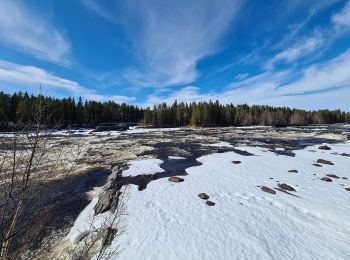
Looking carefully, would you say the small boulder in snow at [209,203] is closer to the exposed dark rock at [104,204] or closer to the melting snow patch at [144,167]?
the exposed dark rock at [104,204]

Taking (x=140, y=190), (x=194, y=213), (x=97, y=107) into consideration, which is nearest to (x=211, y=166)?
(x=140, y=190)

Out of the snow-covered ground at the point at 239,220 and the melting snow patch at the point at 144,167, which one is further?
the melting snow patch at the point at 144,167

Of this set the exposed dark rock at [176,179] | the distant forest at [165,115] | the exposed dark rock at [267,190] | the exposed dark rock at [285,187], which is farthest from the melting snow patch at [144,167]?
the distant forest at [165,115]

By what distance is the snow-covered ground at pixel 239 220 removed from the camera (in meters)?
9.71

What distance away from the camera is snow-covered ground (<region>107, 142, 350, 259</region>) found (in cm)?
971

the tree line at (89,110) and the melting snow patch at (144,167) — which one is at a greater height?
the tree line at (89,110)

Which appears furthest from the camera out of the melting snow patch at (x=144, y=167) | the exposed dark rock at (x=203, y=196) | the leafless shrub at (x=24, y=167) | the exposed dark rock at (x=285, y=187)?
the melting snow patch at (x=144, y=167)

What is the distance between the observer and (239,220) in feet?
39.8

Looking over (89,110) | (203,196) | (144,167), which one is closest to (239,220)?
(203,196)

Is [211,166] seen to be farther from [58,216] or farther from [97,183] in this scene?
[58,216]

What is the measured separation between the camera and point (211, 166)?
941 inches

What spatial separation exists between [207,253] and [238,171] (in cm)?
1292

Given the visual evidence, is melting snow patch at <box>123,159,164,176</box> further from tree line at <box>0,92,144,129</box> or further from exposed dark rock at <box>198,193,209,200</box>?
tree line at <box>0,92,144,129</box>

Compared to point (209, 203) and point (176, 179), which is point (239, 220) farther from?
point (176, 179)
